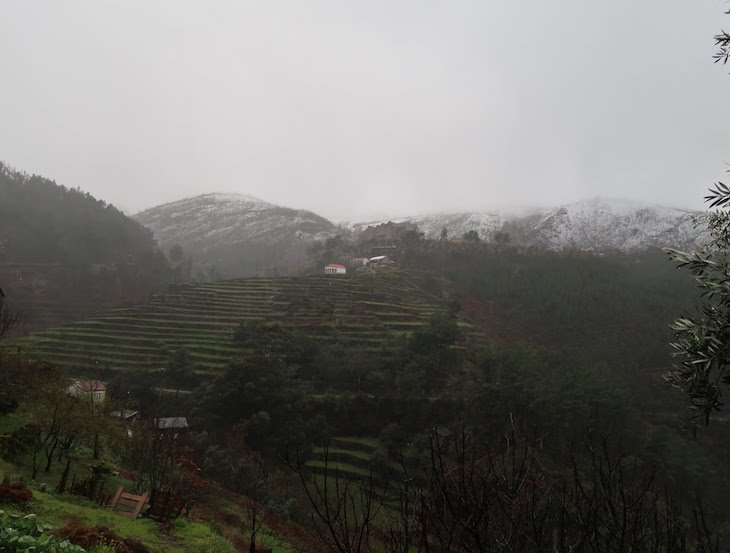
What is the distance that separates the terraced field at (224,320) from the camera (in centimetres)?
4431

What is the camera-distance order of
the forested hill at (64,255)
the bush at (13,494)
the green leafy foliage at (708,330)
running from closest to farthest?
the green leafy foliage at (708,330) < the bush at (13,494) < the forested hill at (64,255)

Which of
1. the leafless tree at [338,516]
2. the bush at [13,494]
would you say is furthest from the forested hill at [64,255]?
the leafless tree at [338,516]

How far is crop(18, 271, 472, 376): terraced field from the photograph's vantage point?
4431 centimetres

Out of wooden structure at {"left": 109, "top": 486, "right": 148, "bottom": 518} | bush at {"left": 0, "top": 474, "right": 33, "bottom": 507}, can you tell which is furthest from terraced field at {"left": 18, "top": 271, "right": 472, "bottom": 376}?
bush at {"left": 0, "top": 474, "right": 33, "bottom": 507}

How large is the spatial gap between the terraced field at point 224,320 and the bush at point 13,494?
32.4 metres

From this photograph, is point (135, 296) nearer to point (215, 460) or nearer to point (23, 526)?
point (215, 460)

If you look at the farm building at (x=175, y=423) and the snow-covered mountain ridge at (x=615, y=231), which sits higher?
the snow-covered mountain ridge at (x=615, y=231)

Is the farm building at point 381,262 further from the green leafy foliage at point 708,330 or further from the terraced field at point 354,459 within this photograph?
the green leafy foliage at point 708,330

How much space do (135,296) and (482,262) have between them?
6495cm

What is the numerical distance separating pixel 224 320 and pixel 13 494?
4666 cm

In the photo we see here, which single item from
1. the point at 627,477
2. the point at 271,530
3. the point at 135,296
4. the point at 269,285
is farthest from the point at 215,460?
the point at 135,296

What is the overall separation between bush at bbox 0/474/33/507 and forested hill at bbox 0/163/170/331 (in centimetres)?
5849

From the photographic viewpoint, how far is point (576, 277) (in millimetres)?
78562

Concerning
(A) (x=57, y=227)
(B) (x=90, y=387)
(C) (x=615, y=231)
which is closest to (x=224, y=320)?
(B) (x=90, y=387)
